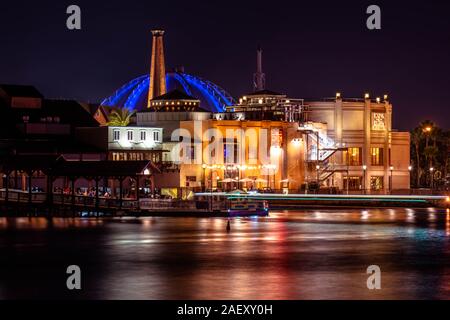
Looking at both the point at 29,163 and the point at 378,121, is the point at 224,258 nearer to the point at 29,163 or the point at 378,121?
the point at 29,163

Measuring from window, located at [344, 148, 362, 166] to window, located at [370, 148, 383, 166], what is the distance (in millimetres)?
2469

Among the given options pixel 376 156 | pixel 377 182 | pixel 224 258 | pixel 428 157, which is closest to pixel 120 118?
pixel 376 156

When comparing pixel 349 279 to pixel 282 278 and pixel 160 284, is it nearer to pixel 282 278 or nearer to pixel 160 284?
pixel 282 278

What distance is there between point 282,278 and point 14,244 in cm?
2218

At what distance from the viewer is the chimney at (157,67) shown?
186 meters

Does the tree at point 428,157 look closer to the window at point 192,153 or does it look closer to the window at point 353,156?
the window at point 353,156

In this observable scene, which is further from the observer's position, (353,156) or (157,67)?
(157,67)

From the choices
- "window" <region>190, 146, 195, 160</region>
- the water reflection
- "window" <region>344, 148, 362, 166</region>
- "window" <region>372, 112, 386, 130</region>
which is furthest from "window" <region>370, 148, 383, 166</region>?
the water reflection

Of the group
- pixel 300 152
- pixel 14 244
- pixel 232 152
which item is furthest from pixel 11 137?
pixel 14 244

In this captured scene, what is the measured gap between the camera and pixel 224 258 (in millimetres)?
54188

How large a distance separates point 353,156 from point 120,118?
39520mm

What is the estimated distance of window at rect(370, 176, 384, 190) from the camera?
15588 centimetres

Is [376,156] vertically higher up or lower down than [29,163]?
higher up

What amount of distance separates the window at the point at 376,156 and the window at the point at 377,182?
2115 millimetres
